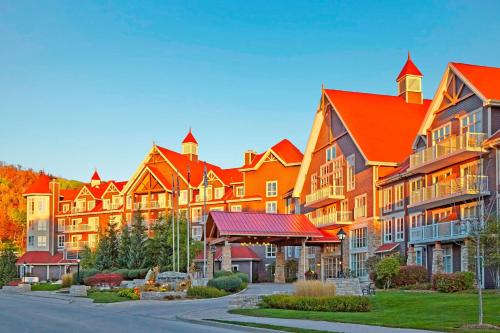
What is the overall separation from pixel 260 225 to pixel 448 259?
14842 millimetres

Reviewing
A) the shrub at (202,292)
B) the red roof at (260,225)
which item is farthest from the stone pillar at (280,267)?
the shrub at (202,292)

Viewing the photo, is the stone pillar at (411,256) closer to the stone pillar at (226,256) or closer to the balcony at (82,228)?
the stone pillar at (226,256)

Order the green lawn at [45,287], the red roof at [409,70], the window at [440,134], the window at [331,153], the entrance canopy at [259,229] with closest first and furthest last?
the window at [440,134]
the entrance canopy at [259,229]
the window at [331,153]
the green lawn at [45,287]
the red roof at [409,70]

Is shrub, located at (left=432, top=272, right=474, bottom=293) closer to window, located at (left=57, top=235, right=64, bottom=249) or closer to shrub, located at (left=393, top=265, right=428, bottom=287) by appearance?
shrub, located at (left=393, top=265, right=428, bottom=287)

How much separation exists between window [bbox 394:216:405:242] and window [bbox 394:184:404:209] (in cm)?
85

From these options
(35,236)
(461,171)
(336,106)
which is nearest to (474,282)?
(461,171)

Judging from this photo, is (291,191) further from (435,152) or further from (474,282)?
(474,282)

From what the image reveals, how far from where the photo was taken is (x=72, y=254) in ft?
315

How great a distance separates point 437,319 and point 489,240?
417 inches

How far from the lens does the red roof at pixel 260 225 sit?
5022 cm

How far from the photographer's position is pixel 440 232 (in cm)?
4166

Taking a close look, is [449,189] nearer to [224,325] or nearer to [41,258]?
[224,325]

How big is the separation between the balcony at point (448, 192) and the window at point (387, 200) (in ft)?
13.7

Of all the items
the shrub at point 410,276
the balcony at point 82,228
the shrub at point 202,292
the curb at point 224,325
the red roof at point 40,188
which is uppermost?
the red roof at point 40,188
